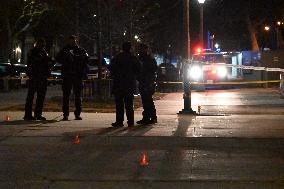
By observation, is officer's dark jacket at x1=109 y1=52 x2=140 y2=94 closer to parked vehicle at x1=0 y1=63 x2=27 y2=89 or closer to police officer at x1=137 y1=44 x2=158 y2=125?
police officer at x1=137 y1=44 x2=158 y2=125

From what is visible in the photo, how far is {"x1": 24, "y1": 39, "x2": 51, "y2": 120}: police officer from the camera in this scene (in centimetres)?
1462

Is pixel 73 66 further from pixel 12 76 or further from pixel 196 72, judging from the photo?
pixel 12 76

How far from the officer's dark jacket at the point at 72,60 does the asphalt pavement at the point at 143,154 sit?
1084 mm

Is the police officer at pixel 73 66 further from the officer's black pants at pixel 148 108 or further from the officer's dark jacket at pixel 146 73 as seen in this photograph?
the officer's black pants at pixel 148 108

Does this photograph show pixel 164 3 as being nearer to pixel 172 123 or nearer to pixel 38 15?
pixel 38 15

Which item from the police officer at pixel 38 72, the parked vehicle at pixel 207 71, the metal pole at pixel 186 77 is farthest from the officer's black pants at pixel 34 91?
the parked vehicle at pixel 207 71

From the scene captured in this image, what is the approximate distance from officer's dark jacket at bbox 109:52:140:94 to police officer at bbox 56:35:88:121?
1.14 metres

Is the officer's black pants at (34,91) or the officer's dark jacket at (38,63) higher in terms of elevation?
the officer's dark jacket at (38,63)

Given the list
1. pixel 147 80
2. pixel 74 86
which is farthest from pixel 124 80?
pixel 74 86

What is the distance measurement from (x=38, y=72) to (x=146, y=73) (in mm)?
2359

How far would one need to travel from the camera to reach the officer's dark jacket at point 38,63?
48.0ft

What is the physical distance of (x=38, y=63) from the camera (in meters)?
14.7

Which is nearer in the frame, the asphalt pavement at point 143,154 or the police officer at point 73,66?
the asphalt pavement at point 143,154

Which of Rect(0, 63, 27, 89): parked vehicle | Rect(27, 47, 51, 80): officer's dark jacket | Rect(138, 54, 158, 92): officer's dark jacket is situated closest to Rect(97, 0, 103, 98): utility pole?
Rect(27, 47, 51, 80): officer's dark jacket
